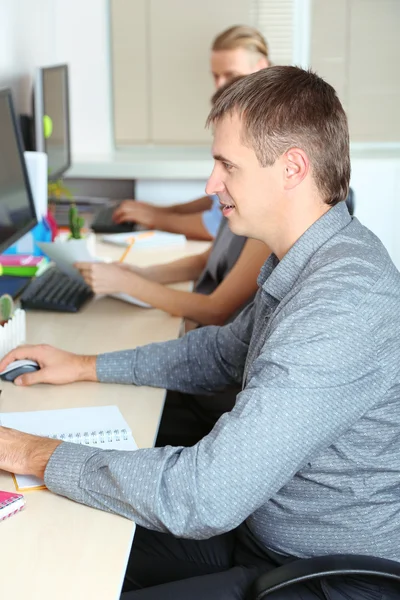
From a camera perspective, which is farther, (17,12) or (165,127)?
(165,127)

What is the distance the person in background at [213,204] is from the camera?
301 centimetres

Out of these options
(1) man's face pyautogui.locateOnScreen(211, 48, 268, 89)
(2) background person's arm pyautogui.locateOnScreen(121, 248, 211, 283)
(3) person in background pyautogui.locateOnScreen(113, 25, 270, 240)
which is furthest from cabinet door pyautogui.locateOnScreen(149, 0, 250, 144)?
(2) background person's arm pyautogui.locateOnScreen(121, 248, 211, 283)

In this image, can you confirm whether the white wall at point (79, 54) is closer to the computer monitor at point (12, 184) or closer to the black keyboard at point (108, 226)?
the black keyboard at point (108, 226)

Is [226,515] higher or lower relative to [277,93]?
lower

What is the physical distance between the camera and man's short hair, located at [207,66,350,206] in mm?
1326

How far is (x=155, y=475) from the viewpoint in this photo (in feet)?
3.84

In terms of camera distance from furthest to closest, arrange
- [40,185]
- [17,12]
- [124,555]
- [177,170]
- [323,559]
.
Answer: [177,170] < [17,12] < [40,185] < [323,559] < [124,555]

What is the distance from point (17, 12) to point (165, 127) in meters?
1.07

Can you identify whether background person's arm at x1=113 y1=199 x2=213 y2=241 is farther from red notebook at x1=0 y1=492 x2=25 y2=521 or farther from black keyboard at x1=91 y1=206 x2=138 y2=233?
red notebook at x1=0 y1=492 x2=25 y2=521

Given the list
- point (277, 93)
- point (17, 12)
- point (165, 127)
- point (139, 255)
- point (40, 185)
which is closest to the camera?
point (277, 93)

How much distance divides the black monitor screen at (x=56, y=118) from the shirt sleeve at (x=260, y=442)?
1926mm

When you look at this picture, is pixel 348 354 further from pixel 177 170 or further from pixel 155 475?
pixel 177 170

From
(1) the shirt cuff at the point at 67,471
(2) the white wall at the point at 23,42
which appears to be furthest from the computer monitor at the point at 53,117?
(1) the shirt cuff at the point at 67,471

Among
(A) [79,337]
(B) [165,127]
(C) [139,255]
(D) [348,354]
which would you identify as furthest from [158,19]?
(D) [348,354]
